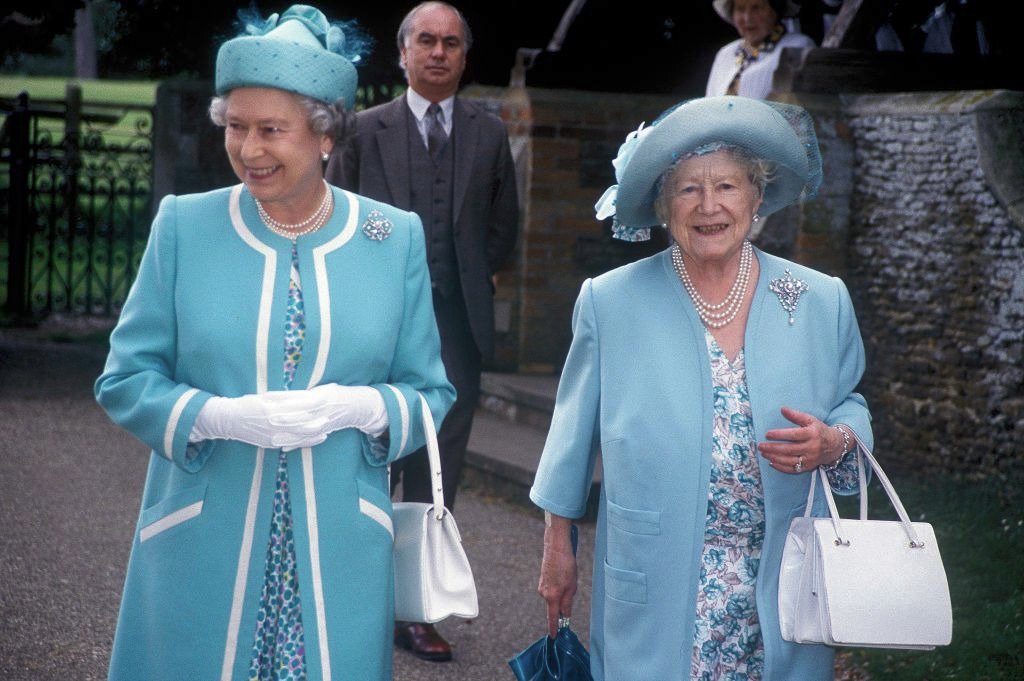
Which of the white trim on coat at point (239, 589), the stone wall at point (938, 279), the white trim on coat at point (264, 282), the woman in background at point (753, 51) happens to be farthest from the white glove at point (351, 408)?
the woman in background at point (753, 51)

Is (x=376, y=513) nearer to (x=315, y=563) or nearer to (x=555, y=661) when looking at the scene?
(x=315, y=563)

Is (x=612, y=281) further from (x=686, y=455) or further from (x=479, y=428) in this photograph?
(x=479, y=428)

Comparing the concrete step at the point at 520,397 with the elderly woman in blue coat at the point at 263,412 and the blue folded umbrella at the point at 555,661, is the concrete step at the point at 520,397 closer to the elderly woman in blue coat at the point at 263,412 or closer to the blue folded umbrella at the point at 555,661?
the blue folded umbrella at the point at 555,661

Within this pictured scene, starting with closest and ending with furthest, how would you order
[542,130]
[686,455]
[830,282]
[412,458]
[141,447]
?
[686,455], [830,282], [412,458], [141,447], [542,130]

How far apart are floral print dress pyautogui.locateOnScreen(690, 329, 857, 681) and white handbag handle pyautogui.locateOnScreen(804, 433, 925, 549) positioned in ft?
0.43

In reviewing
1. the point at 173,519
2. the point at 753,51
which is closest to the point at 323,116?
the point at 173,519

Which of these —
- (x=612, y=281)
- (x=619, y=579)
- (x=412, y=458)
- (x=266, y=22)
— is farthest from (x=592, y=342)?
(x=412, y=458)

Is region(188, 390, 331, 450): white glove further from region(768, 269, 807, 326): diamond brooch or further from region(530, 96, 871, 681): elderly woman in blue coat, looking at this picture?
region(768, 269, 807, 326): diamond brooch

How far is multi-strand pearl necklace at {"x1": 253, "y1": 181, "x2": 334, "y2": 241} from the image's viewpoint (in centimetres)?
299

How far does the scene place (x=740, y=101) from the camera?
3.07 metres

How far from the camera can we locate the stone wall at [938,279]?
6.46 metres

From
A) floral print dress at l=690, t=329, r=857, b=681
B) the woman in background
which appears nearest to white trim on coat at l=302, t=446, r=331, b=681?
floral print dress at l=690, t=329, r=857, b=681

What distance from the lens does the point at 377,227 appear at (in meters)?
3.05

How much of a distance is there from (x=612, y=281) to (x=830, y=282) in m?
0.48
